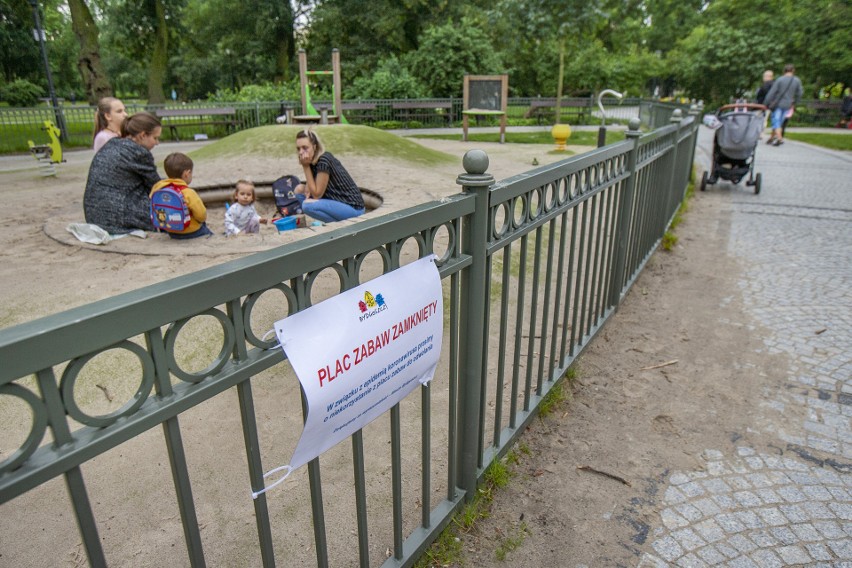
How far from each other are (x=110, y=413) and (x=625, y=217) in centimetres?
387

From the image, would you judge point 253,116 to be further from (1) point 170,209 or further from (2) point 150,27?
(2) point 150,27

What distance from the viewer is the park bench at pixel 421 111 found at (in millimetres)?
21406

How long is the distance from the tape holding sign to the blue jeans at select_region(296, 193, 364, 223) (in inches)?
163

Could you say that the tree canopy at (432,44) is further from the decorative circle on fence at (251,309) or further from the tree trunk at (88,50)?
the decorative circle on fence at (251,309)

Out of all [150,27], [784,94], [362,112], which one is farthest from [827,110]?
[150,27]

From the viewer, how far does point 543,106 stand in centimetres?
2420

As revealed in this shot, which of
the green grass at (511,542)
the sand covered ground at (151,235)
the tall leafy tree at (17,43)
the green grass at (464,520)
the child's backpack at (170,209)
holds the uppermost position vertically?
the tall leafy tree at (17,43)

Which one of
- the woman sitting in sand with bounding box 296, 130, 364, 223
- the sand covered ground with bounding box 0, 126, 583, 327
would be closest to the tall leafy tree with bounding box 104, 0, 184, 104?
the sand covered ground with bounding box 0, 126, 583, 327

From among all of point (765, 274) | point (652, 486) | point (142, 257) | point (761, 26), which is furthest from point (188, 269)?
point (761, 26)

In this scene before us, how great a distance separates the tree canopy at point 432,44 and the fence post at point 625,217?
15188 mm

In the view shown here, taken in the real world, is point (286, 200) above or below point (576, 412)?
above

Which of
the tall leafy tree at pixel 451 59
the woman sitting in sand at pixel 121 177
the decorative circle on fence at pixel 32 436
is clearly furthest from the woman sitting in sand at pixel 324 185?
the tall leafy tree at pixel 451 59

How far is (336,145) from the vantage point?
984cm

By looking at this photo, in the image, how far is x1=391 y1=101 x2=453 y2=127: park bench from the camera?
2141cm
